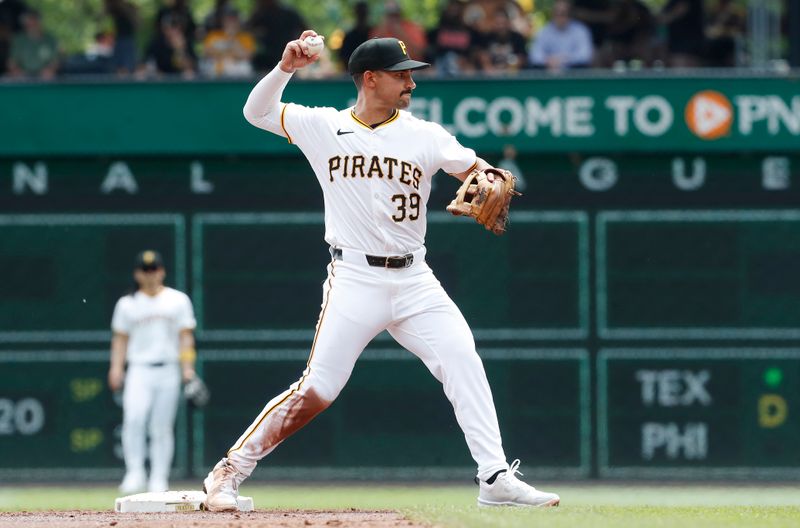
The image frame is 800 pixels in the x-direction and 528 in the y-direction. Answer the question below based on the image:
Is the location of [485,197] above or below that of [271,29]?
below

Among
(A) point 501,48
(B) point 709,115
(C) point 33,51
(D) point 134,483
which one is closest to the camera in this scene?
(D) point 134,483

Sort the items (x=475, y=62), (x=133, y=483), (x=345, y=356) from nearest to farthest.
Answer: (x=345, y=356), (x=133, y=483), (x=475, y=62)

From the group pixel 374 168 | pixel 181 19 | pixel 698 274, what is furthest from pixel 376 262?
pixel 181 19

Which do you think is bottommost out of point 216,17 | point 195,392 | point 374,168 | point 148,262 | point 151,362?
point 195,392

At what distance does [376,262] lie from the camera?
24.5ft

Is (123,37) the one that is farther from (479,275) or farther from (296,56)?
(296,56)

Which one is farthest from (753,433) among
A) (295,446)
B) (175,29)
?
(175,29)

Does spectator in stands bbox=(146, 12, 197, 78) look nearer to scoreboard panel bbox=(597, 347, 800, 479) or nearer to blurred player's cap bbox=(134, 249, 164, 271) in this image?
blurred player's cap bbox=(134, 249, 164, 271)

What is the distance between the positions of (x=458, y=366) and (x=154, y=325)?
5577 millimetres

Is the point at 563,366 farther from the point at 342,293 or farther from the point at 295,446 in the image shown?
the point at 342,293

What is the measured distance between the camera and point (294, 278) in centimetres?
1359

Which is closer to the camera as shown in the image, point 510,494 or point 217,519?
point 217,519

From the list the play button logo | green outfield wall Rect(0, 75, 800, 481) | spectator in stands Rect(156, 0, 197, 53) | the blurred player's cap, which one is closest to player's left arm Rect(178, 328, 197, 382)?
the blurred player's cap

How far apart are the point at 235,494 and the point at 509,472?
1.26 metres
